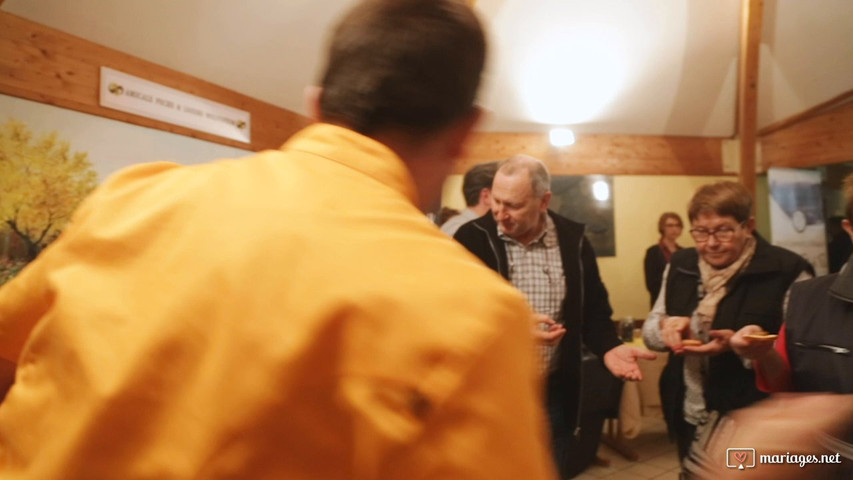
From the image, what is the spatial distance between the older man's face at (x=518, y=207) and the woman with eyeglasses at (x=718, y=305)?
0.58m

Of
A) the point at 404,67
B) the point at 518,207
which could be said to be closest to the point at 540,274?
the point at 518,207

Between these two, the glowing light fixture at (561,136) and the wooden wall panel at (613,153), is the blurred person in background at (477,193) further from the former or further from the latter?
the glowing light fixture at (561,136)

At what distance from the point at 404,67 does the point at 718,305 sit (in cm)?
185

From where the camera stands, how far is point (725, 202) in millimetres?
2092

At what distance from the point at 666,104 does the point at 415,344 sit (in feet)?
23.0

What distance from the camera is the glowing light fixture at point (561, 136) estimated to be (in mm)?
6730

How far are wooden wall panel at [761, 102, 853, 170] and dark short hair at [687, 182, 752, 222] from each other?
5125mm

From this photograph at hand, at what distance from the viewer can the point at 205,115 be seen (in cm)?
466

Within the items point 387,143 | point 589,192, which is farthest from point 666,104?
point 387,143

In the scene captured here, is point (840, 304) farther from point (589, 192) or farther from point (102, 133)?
point (589, 192)

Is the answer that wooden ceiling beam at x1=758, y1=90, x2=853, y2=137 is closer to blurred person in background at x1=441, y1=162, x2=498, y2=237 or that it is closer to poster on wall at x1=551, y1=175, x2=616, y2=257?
poster on wall at x1=551, y1=175, x2=616, y2=257

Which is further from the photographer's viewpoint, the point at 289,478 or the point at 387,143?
the point at 387,143

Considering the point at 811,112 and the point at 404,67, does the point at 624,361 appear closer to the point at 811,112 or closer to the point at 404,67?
the point at 404,67

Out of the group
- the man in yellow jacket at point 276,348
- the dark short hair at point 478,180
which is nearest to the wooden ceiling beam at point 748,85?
the dark short hair at point 478,180
